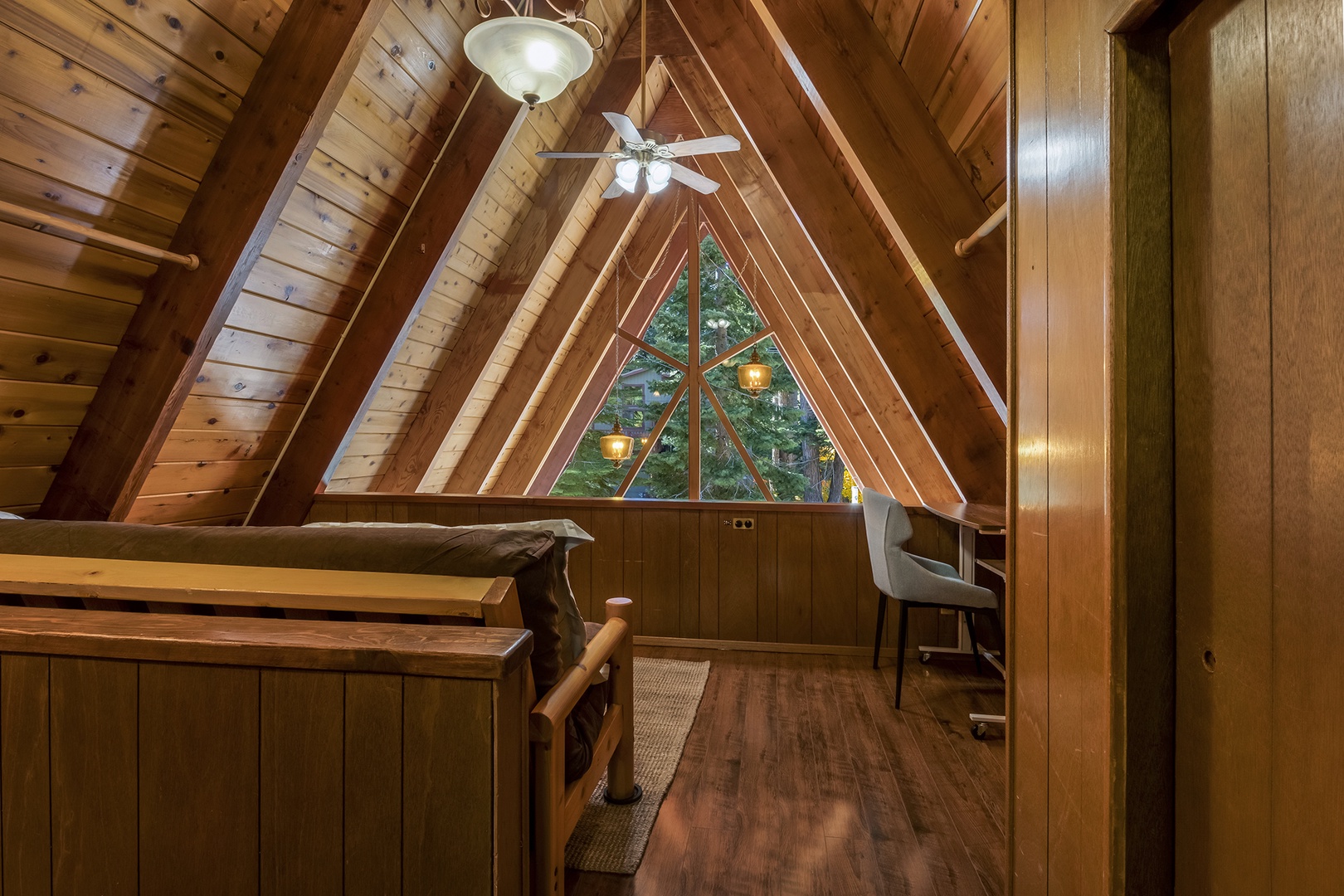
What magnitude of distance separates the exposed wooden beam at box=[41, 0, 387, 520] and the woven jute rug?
7.28 ft

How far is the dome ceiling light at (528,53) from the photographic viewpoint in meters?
1.82

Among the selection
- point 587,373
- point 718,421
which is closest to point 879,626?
point 587,373

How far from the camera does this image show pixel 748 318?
8453 millimetres

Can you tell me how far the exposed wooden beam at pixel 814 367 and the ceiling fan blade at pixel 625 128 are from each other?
179 cm

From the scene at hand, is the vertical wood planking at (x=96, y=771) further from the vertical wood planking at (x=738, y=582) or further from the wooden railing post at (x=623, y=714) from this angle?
the vertical wood planking at (x=738, y=582)

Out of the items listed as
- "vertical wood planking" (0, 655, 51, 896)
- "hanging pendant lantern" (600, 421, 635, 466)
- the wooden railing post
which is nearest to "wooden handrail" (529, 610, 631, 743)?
the wooden railing post

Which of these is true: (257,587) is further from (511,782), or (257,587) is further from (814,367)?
(814,367)

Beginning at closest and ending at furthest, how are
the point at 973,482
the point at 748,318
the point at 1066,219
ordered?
the point at 1066,219
the point at 973,482
the point at 748,318

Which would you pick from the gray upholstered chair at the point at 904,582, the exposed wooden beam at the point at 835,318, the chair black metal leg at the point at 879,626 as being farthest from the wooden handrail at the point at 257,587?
the exposed wooden beam at the point at 835,318

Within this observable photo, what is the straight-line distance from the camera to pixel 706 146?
106 inches

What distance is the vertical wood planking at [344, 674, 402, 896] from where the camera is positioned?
3.19 ft

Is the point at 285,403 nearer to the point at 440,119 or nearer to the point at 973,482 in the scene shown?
the point at 440,119

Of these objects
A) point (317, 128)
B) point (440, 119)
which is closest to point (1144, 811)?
point (317, 128)

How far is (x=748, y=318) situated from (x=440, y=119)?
18.9 ft
